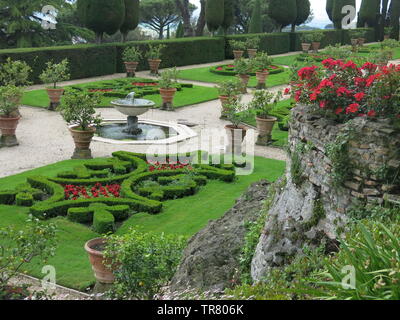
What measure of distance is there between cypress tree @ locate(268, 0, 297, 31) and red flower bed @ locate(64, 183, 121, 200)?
27994mm

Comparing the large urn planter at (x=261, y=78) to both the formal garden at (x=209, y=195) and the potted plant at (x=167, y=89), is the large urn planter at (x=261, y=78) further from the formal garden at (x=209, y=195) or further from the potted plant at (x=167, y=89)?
the potted plant at (x=167, y=89)

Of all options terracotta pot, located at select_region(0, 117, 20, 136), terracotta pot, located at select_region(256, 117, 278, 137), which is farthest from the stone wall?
terracotta pot, located at select_region(0, 117, 20, 136)

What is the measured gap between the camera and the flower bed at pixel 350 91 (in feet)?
21.4

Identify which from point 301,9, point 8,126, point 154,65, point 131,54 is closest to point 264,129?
point 8,126

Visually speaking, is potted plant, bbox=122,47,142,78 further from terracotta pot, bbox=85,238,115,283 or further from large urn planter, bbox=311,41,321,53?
terracotta pot, bbox=85,238,115,283

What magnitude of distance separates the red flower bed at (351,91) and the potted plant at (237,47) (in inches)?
898

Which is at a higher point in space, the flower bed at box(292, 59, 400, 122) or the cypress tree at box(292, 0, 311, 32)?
the cypress tree at box(292, 0, 311, 32)

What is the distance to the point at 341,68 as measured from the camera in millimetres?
7488

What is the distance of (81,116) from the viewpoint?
43.9 feet

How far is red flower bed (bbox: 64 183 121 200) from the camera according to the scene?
10718mm

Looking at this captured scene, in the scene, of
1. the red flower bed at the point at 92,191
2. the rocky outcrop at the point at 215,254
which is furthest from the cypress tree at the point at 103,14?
the rocky outcrop at the point at 215,254

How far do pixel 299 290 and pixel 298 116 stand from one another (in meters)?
3.03
